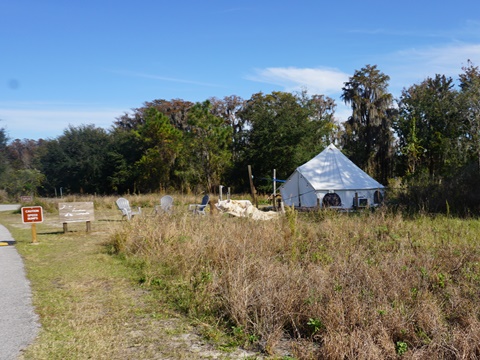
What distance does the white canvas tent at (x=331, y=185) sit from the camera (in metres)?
22.2

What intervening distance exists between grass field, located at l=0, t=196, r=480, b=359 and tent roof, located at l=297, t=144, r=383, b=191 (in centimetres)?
1326

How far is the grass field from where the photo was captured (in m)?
4.38

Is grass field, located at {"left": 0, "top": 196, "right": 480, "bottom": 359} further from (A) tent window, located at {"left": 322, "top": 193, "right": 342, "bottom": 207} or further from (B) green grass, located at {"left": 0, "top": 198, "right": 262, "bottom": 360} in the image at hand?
(A) tent window, located at {"left": 322, "top": 193, "right": 342, "bottom": 207}

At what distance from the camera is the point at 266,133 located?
116 ft

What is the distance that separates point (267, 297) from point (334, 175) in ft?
61.8

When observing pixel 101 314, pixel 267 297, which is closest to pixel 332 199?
pixel 267 297

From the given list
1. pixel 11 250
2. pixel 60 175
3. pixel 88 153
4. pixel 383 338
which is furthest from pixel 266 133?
pixel 383 338

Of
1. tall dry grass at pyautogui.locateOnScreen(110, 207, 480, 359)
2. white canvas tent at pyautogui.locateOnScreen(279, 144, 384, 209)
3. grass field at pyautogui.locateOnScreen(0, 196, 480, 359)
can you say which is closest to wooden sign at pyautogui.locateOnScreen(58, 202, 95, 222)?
grass field at pyautogui.locateOnScreen(0, 196, 480, 359)

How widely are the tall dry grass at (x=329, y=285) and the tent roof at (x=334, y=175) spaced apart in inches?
519

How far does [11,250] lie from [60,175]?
32090 mm

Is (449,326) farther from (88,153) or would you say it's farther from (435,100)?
(88,153)

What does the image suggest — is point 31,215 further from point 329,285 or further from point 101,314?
point 329,285

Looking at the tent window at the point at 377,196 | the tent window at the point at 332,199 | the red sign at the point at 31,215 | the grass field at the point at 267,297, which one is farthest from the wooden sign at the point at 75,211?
the tent window at the point at 377,196

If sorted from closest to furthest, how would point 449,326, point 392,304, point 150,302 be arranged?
1. point 449,326
2. point 392,304
3. point 150,302
